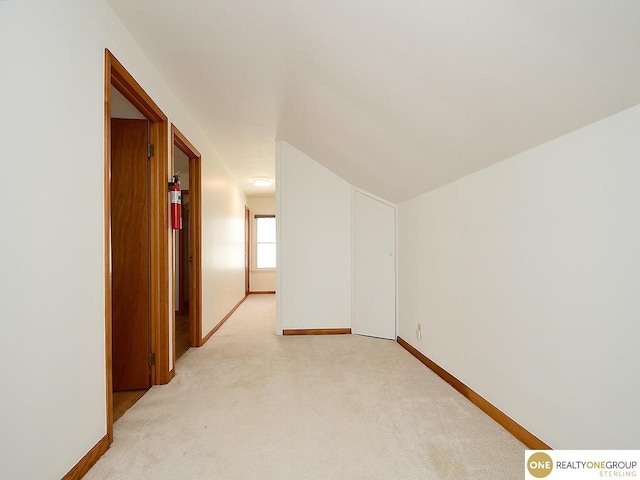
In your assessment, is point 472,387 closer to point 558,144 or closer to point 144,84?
point 558,144

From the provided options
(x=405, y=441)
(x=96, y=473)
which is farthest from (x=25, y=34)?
(x=405, y=441)

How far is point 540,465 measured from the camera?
1649 mm

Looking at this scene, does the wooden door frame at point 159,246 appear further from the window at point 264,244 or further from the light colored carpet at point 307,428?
the window at point 264,244

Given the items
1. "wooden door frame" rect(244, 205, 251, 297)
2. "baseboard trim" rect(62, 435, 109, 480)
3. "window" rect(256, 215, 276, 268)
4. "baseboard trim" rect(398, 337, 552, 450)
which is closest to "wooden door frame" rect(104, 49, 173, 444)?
"baseboard trim" rect(62, 435, 109, 480)

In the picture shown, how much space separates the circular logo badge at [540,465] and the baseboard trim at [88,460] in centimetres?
213

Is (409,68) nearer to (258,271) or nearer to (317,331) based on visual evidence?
(317,331)

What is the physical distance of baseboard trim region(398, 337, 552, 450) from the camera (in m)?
1.80

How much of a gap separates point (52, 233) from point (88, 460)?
113cm

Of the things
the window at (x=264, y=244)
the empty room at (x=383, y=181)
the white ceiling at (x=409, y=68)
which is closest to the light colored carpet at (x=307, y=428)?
the empty room at (x=383, y=181)

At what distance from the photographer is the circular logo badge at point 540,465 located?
62.9 inches

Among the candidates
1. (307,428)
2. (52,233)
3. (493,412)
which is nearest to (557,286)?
(493,412)

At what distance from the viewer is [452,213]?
273 centimetres

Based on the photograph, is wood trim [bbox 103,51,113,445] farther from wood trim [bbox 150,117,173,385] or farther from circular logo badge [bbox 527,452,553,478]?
circular logo badge [bbox 527,452,553,478]

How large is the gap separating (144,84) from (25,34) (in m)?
1.16
